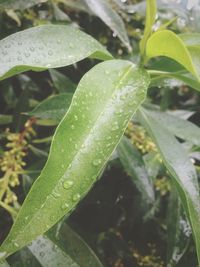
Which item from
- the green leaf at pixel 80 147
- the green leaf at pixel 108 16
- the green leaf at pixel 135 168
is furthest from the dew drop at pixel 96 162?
the green leaf at pixel 108 16

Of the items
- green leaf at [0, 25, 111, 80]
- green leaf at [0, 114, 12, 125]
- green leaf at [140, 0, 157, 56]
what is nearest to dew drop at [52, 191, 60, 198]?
green leaf at [0, 25, 111, 80]

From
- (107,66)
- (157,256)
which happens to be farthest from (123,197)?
(107,66)

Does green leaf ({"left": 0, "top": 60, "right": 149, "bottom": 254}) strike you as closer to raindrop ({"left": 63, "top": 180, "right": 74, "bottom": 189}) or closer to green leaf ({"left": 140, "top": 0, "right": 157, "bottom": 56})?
raindrop ({"left": 63, "top": 180, "right": 74, "bottom": 189})

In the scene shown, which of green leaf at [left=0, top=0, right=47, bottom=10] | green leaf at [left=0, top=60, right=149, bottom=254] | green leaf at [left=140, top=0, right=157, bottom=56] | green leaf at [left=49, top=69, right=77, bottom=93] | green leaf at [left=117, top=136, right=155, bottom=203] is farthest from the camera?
green leaf at [left=49, top=69, right=77, bottom=93]

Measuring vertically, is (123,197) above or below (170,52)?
below

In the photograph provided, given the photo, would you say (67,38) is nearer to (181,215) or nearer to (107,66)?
(107,66)

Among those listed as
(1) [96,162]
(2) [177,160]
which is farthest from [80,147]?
(2) [177,160]
